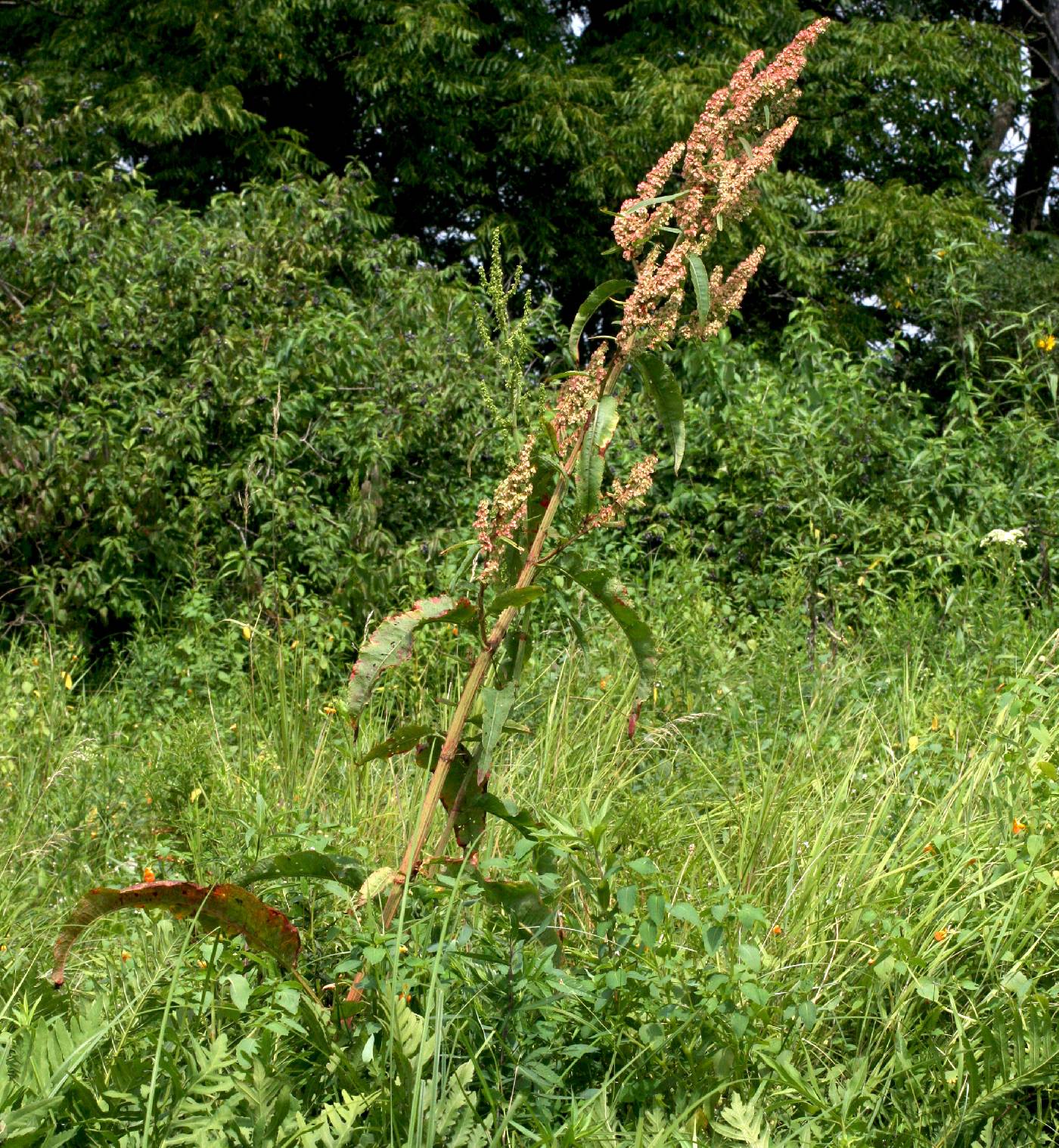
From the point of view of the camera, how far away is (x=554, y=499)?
2201 mm

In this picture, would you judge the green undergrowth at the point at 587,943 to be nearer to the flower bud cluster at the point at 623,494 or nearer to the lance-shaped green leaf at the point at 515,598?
the lance-shaped green leaf at the point at 515,598

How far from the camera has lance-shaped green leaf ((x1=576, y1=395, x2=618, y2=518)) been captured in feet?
6.85

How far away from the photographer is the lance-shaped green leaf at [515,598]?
2.03m

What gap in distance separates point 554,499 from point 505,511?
11cm

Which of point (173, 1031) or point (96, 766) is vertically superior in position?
point (173, 1031)

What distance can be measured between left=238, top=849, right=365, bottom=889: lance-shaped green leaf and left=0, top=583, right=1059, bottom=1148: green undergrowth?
1.4 inches

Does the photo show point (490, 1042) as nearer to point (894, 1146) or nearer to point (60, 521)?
point (894, 1146)

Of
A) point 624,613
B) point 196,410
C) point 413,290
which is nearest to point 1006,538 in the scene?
point 624,613

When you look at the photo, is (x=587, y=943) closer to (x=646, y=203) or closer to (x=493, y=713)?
(x=493, y=713)

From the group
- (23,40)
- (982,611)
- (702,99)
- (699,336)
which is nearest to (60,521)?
(982,611)

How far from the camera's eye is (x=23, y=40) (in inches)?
466

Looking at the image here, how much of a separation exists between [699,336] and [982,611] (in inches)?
129

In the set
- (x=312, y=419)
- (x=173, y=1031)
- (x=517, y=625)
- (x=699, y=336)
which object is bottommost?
(x=312, y=419)

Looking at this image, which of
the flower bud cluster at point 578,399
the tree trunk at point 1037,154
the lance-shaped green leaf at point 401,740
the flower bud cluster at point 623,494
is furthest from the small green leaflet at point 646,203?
the tree trunk at point 1037,154
